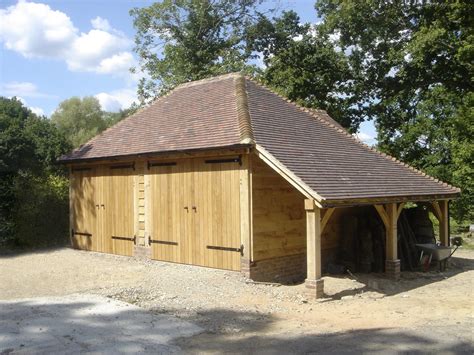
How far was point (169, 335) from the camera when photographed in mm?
7094

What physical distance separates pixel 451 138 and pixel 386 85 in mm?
4387

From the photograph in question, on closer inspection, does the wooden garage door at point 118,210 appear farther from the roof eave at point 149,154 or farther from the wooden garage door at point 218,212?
the wooden garage door at point 218,212

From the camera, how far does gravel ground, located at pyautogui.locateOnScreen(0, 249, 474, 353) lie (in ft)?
22.2

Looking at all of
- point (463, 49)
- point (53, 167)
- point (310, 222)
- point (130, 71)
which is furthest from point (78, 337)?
point (130, 71)

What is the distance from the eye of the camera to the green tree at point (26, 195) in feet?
52.8

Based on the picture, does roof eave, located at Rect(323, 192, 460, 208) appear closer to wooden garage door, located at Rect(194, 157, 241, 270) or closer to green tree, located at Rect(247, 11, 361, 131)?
wooden garage door, located at Rect(194, 157, 241, 270)

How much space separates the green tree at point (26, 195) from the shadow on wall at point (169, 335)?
328 inches

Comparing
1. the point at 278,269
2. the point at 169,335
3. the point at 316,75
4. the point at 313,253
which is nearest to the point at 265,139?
the point at 313,253

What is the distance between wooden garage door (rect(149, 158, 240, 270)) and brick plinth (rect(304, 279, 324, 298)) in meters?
1.87

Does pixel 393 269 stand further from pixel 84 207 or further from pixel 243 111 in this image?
pixel 84 207

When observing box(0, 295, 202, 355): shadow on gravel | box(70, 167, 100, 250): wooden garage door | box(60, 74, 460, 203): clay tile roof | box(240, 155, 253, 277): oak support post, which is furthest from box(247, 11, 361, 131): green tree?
box(0, 295, 202, 355): shadow on gravel

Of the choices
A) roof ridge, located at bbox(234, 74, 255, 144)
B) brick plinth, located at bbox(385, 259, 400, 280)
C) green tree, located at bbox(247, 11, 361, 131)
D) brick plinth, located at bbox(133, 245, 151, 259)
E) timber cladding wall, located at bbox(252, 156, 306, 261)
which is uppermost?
green tree, located at bbox(247, 11, 361, 131)

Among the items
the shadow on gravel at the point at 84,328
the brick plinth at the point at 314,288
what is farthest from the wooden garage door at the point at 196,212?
the shadow on gravel at the point at 84,328

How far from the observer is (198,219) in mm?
12016
